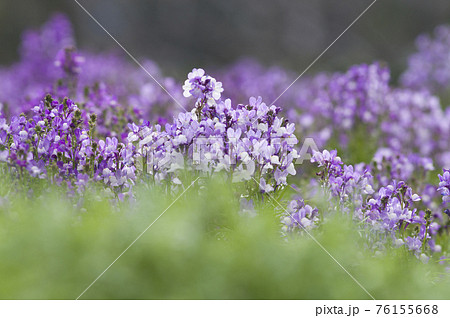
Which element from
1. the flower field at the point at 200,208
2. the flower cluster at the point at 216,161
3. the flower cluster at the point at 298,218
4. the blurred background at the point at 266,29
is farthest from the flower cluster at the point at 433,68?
the flower cluster at the point at 298,218

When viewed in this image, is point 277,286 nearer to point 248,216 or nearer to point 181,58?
point 248,216

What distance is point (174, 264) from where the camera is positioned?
7.52 feet

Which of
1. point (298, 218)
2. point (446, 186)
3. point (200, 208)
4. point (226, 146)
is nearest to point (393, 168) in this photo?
point (446, 186)

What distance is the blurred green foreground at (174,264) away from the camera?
2.24 meters

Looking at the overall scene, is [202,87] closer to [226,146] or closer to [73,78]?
[226,146]

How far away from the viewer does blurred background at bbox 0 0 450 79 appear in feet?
45.6

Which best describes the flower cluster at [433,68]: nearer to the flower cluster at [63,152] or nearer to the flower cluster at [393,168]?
the flower cluster at [393,168]

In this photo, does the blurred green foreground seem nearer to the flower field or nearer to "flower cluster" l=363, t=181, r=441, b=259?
the flower field

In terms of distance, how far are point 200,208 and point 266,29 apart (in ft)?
38.7

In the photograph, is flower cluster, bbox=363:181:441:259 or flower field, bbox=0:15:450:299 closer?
flower field, bbox=0:15:450:299

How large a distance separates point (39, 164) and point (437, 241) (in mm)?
2655

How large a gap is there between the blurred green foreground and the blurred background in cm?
1147

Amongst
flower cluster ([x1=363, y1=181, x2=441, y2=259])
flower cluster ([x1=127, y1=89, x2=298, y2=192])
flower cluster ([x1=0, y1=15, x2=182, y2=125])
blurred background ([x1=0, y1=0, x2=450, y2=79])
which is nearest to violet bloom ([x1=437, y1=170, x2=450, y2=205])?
flower cluster ([x1=363, y1=181, x2=441, y2=259])
